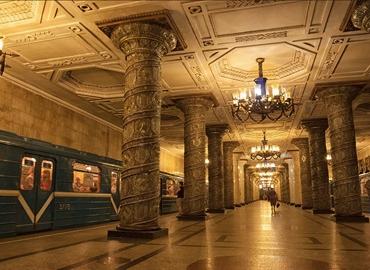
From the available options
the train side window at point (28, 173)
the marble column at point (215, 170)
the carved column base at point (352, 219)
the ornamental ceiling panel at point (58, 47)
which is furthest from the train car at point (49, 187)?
the carved column base at point (352, 219)

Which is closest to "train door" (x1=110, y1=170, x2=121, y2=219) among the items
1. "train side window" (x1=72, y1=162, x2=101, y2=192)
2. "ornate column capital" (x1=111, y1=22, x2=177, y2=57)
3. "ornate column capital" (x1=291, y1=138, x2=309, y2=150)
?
"train side window" (x1=72, y1=162, x2=101, y2=192)

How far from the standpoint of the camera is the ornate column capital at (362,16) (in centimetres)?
611

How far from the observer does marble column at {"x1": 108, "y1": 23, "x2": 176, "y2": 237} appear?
21.0 feet

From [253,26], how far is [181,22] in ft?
4.93

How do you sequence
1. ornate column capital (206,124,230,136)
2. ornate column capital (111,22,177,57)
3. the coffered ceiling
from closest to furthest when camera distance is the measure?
the coffered ceiling, ornate column capital (111,22,177,57), ornate column capital (206,124,230,136)

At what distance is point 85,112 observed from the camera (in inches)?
505

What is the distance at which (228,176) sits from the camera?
67.4 feet

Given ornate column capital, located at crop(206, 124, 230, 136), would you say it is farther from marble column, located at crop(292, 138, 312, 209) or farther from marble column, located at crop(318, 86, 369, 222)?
marble column, located at crop(292, 138, 312, 209)

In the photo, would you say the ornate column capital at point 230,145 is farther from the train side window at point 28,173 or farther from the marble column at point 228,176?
the train side window at point 28,173

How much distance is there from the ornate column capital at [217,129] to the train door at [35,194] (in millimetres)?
8618

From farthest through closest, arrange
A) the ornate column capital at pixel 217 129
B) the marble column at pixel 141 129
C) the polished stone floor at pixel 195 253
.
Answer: the ornate column capital at pixel 217 129, the marble column at pixel 141 129, the polished stone floor at pixel 195 253

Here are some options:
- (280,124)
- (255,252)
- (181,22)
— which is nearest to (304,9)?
(181,22)

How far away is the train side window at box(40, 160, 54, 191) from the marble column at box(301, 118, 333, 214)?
11.0 metres

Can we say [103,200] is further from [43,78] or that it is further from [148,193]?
[148,193]
